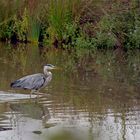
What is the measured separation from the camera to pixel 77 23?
2278 centimetres

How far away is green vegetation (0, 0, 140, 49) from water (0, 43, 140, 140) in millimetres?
2869

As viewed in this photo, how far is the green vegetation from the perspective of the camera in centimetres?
2186

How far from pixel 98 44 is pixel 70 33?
1.20m

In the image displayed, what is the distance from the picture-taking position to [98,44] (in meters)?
21.8

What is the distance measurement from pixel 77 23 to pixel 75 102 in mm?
11419

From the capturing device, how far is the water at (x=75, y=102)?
9188mm

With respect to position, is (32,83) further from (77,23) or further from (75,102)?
(77,23)

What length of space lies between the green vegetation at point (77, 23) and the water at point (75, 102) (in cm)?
287

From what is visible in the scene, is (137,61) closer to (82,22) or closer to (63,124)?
(82,22)

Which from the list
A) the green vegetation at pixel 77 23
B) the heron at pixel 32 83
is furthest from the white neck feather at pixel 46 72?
the green vegetation at pixel 77 23

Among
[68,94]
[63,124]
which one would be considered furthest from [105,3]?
[63,124]

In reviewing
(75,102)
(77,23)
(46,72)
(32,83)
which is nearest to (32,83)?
(32,83)

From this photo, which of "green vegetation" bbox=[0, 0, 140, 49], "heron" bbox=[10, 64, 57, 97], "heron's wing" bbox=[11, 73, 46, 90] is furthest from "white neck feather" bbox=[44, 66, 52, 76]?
"green vegetation" bbox=[0, 0, 140, 49]

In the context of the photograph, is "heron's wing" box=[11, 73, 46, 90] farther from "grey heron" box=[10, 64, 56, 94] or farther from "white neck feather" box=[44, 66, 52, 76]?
"white neck feather" box=[44, 66, 52, 76]
